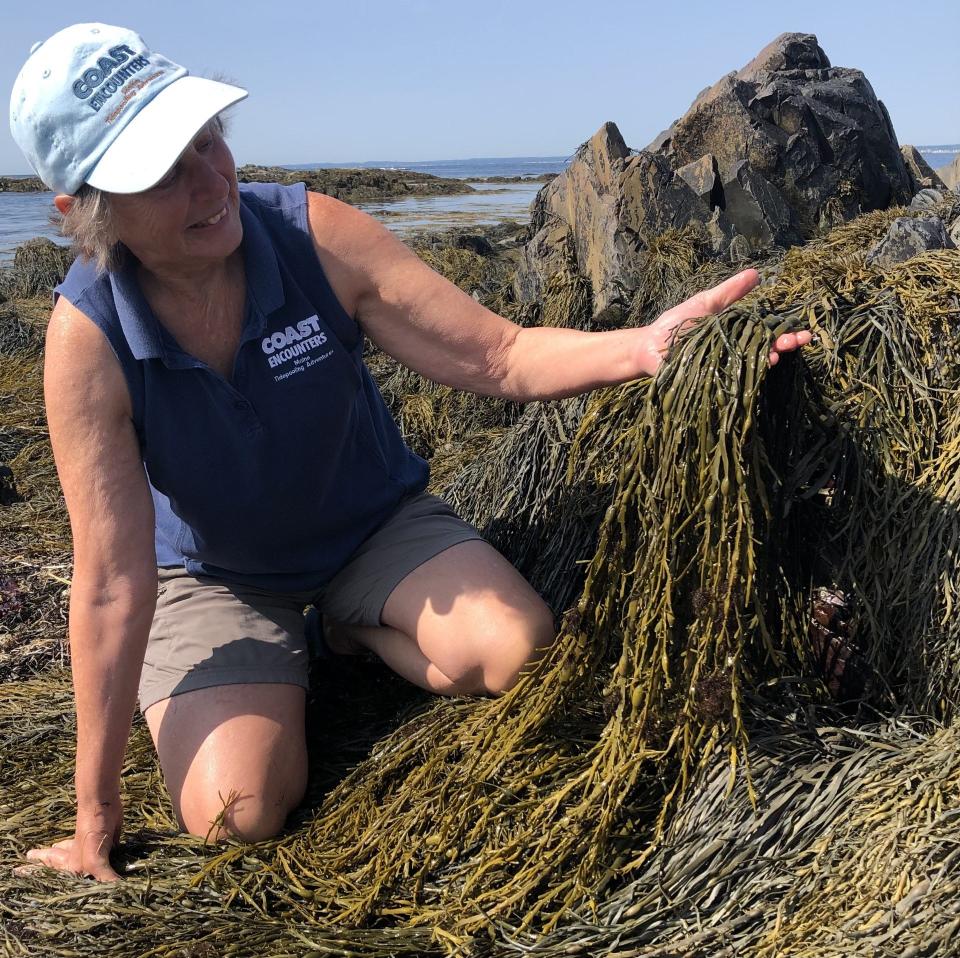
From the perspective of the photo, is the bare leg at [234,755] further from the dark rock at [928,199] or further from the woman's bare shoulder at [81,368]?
the dark rock at [928,199]

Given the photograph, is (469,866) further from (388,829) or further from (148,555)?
(148,555)

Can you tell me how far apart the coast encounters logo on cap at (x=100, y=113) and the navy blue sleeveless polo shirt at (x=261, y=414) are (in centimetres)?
30

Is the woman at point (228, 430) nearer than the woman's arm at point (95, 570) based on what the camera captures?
Yes

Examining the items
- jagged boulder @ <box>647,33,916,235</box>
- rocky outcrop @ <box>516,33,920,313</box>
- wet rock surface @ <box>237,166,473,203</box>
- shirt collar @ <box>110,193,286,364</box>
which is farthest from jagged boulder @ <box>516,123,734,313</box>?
wet rock surface @ <box>237,166,473,203</box>

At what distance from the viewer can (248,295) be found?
2467 mm

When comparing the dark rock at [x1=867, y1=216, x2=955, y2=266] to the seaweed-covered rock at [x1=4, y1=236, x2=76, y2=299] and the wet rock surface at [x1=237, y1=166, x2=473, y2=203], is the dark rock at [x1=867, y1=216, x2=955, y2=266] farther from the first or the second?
the wet rock surface at [x1=237, y1=166, x2=473, y2=203]

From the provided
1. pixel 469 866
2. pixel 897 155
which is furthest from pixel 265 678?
pixel 897 155

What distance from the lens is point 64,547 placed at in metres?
4.38

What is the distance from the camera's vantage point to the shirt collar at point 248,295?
2316 millimetres

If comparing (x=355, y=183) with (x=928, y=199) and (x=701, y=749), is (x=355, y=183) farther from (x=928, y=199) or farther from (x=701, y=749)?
(x=701, y=749)

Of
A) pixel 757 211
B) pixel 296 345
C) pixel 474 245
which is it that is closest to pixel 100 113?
pixel 296 345

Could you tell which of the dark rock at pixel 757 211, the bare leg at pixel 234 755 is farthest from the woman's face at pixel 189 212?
the dark rock at pixel 757 211

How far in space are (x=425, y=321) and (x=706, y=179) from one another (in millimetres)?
5867

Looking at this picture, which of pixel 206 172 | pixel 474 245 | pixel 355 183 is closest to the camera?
pixel 206 172
